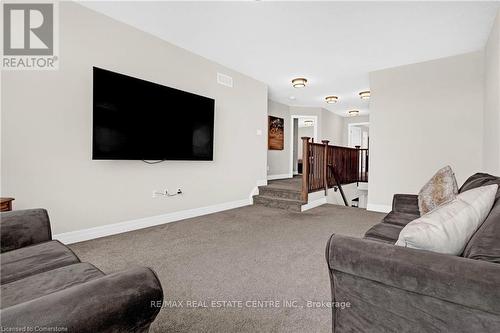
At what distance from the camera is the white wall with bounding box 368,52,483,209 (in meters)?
3.76

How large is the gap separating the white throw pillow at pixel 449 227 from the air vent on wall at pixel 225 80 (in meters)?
4.01

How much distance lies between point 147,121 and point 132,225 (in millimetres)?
1428

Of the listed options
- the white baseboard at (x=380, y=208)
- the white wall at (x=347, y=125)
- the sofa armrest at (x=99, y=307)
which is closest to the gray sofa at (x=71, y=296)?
the sofa armrest at (x=99, y=307)

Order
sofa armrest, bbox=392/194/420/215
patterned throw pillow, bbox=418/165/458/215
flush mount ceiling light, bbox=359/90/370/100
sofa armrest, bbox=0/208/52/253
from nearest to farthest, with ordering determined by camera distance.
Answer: sofa armrest, bbox=0/208/52/253, patterned throw pillow, bbox=418/165/458/215, sofa armrest, bbox=392/194/420/215, flush mount ceiling light, bbox=359/90/370/100

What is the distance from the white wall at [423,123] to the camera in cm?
376

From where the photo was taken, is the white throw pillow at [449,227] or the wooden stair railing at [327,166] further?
the wooden stair railing at [327,166]

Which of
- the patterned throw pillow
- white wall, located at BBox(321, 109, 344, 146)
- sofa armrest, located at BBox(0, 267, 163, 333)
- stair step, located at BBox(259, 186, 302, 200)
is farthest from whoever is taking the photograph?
white wall, located at BBox(321, 109, 344, 146)

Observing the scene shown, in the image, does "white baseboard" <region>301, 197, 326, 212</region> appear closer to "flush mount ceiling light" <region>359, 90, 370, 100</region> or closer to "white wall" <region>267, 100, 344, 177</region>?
"white wall" <region>267, 100, 344, 177</region>

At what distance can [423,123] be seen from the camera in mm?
4133

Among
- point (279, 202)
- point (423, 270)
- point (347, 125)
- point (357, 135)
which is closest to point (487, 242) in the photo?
point (423, 270)

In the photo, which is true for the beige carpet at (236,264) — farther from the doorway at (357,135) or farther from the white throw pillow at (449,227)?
the doorway at (357,135)

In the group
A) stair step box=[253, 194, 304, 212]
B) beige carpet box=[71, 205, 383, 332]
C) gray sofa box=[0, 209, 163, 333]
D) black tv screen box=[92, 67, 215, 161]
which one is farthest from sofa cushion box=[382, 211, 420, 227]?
black tv screen box=[92, 67, 215, 161]

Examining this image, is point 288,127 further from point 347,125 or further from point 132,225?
point 132,225

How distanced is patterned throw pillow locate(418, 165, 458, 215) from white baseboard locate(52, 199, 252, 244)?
124 inches
